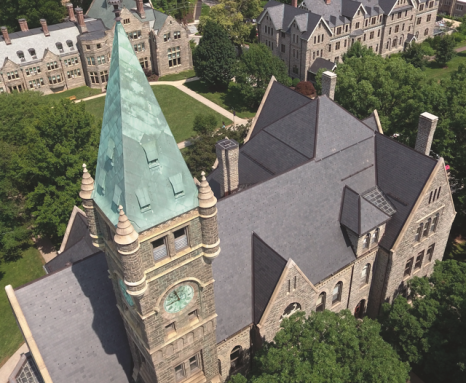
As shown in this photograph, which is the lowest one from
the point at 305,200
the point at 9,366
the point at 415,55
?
the point at 9,366

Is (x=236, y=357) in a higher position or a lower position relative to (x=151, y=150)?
lower

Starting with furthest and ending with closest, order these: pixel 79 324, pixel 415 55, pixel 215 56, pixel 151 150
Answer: pixel 415 55 < pixel 215 56 < pixel 79 324 < pixel 151 150

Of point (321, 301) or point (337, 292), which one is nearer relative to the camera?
point (321, 301)

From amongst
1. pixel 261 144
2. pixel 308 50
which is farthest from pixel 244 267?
pixel 308 50

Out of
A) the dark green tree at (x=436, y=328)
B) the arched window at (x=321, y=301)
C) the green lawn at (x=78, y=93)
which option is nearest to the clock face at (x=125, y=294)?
the arched window at (x=321, y=301)

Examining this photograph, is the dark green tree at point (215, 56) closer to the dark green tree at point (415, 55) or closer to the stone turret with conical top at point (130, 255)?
the dark green tree at point (415, 55)

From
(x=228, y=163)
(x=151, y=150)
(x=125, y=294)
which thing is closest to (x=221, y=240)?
(x=228, y=163)

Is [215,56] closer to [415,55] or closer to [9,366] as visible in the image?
[415,55]
